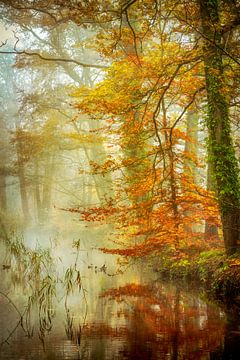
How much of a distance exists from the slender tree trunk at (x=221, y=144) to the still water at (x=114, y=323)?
5.76ft

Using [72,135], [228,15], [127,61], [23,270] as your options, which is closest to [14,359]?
[23,270]

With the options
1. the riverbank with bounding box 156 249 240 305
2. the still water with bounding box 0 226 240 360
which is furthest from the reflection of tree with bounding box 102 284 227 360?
the riverbank with bounding box 156 249 240 305

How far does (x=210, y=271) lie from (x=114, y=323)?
157 inches

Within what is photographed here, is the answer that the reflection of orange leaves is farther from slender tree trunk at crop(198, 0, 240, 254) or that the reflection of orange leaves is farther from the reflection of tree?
slender tree trunk at crop(198, 0, 240, 254)

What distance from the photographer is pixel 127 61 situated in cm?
1165

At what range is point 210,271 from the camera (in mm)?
10164

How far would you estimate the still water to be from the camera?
5.47 meters

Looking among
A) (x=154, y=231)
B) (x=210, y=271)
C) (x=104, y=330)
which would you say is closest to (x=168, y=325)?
(x=104, y=330)

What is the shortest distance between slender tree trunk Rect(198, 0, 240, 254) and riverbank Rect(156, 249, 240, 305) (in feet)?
1.77

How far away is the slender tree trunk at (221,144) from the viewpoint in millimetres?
9523

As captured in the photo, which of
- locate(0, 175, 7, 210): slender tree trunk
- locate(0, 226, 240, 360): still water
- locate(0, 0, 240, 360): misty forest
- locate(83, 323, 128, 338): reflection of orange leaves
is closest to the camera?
locate(0, 226, 240, 360): still water

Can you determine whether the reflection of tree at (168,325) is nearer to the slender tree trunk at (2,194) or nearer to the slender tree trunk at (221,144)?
the slender tree trunk at (221,144)

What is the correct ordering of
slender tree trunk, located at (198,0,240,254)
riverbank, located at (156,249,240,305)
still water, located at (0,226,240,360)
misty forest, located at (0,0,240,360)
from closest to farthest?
still water, located at (0,226,240,360), misty forest, located at (0,0,240,360), riverbank, located at (156,249,240,305), slender tree trunk, located at (198,0,240,254)

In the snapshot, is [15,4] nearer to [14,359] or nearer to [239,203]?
[239,203]
